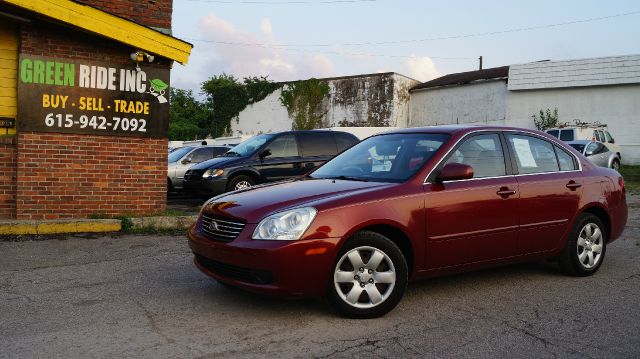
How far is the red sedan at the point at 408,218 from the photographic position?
14.5 feet

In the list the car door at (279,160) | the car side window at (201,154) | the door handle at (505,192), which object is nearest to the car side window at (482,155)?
the door handle at (505,192)

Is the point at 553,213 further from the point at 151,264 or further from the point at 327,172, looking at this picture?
the point at 151,264

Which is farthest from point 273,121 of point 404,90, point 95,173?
point 95,173

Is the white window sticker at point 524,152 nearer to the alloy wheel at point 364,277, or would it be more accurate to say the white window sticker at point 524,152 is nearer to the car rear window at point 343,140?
the alloy wheel at point 364,277

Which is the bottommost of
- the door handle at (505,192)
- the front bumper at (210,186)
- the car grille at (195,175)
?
the front bumper at (210,186)

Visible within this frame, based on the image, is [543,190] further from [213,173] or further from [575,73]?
[575,73]

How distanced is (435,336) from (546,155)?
109 inches

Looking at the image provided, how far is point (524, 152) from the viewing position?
5926mm

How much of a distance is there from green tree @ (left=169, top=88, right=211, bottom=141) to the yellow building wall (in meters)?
38.4

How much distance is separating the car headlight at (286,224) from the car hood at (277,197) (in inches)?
2.4

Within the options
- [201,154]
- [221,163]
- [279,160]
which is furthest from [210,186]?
[201,154]

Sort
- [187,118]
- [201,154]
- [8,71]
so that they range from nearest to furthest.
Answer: [8,71] < [201,154] < [187,118]

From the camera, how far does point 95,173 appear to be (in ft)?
31.0

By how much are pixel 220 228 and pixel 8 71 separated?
19.9 ft
